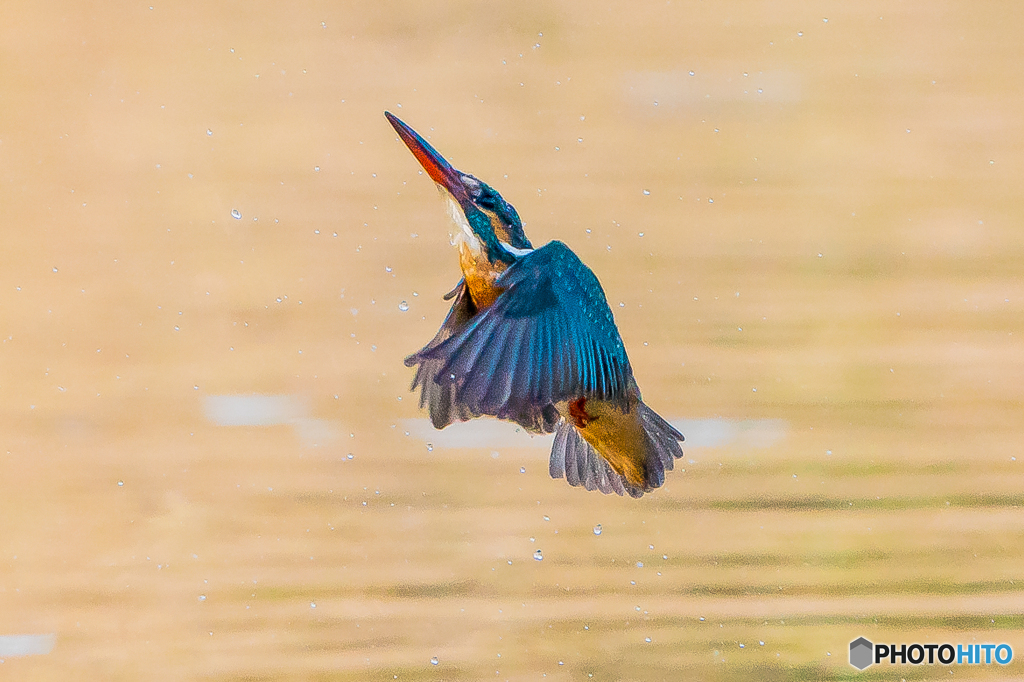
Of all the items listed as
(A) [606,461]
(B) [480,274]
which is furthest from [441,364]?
(A) [606,461]

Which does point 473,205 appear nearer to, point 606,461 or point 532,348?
point 532,348

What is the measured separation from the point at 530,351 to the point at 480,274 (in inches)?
5.1

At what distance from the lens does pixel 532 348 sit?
30.1 inches

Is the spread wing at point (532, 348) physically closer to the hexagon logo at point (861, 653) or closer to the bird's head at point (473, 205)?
the bird's head at point (473, 205)

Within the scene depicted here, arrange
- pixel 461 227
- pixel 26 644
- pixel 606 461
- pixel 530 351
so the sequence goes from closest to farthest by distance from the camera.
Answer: pixel 530 351
pixel 461 227
pixel 606 461
pixel 26 644

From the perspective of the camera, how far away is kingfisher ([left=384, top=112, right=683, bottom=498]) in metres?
0.75

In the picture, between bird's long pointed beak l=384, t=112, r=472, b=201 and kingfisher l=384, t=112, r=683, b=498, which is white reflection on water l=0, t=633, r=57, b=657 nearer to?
kingfisher l=384, t=112, r=683, b=498

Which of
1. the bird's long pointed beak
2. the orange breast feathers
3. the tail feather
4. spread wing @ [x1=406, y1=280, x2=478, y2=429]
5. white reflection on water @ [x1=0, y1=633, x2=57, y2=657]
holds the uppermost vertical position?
the bird's long pointed beak

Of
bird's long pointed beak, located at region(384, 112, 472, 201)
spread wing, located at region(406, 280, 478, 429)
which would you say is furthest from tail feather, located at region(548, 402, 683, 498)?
bird's long pointed beak, located at region(384, 112, 472, 201)

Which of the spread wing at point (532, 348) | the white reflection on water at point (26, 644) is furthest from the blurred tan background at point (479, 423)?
the spread wing at point (532, 348)

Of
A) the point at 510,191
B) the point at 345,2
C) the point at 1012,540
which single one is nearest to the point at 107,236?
the point at 345,2

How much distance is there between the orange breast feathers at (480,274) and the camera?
855 mm

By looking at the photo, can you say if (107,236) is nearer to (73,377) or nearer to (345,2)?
(73,377)

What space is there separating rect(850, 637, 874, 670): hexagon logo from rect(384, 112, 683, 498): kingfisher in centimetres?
62
